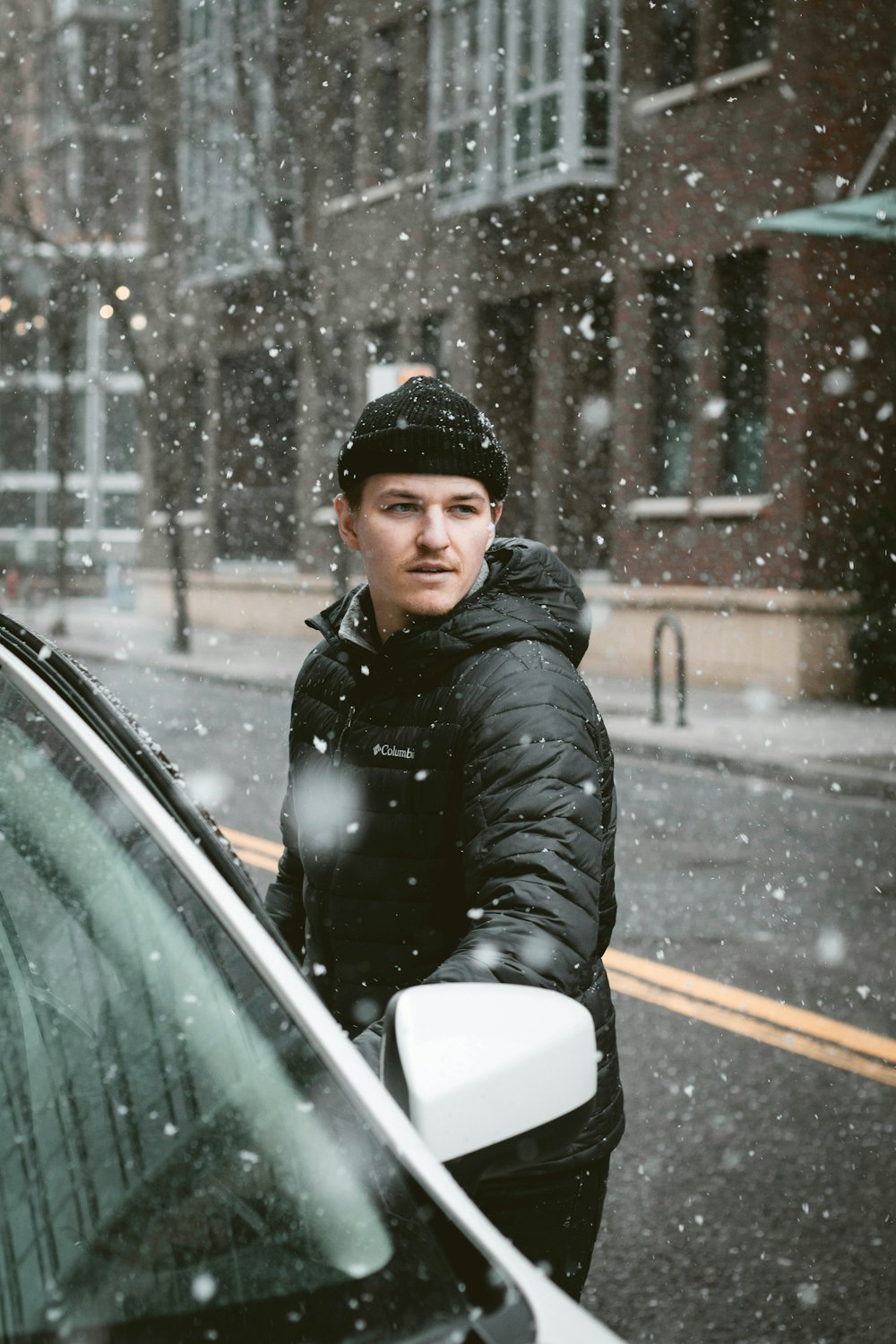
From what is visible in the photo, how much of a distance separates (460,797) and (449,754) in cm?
6

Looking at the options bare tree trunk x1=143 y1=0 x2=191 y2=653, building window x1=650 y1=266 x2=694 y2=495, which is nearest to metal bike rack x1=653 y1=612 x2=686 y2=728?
building window x1=650 y1=266 x2=694 y2=495

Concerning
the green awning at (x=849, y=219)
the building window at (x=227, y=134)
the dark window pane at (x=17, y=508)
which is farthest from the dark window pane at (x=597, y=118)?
the dark window pane at (x=17, y=508)

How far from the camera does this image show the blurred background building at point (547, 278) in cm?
1695

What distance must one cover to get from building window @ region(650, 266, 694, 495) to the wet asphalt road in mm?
10026

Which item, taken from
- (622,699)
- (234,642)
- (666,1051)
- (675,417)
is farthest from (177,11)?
(666,1051)

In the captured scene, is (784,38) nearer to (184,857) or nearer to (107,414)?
(184,857)

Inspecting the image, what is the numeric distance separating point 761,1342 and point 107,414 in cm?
4249

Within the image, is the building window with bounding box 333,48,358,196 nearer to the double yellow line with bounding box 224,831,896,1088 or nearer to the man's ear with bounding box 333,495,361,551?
the double yellow line with bounding box 224,831,896,1088

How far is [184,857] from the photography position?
1.50m

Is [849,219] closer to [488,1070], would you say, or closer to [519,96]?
[519,96]

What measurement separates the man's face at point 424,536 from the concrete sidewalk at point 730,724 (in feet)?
10.9

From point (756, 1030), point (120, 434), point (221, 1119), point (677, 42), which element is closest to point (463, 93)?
point (677, 42)

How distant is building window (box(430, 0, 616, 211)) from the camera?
19.7 m

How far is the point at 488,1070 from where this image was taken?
53.3 inches
